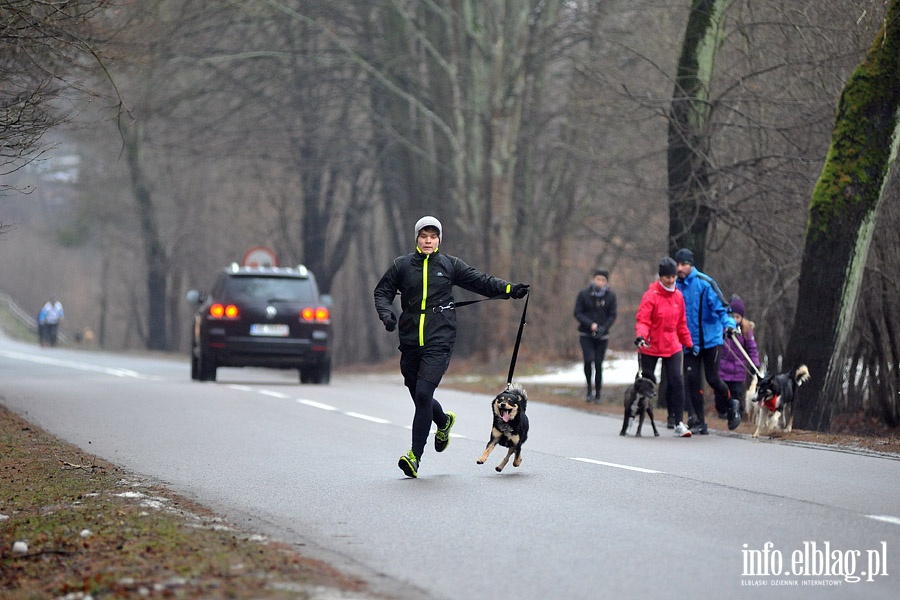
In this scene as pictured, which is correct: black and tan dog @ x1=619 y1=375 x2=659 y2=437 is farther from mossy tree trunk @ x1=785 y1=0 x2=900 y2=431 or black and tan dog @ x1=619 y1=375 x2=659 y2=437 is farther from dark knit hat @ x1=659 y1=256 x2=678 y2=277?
mossy tree trunk @ x1=785 y1=0 x2=900 y2=431

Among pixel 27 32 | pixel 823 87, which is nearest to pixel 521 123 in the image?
pixel 823 87

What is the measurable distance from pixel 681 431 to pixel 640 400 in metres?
0.65

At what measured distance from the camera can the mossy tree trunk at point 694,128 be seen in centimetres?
2128

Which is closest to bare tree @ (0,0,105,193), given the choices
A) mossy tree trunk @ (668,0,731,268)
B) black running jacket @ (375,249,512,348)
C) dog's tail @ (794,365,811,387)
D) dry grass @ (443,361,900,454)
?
black running jacket @ (375,249,512,348)

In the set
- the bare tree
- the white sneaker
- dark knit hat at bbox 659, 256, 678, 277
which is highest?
the bare tree

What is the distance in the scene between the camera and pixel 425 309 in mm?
11633

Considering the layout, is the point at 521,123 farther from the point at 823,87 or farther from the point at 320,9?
the point at 823,87

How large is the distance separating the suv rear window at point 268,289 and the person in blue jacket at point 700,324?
10.4m

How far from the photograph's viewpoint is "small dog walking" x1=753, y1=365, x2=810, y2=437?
16203 mm

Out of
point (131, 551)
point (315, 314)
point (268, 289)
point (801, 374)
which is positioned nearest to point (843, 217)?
point (801, 374)

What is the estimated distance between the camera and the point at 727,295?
23875 millimetres

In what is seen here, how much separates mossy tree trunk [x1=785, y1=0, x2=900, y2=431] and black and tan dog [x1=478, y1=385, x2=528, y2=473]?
23.8ft

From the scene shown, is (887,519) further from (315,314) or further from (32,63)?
(315,314)

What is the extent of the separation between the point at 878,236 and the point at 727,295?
4.27m
